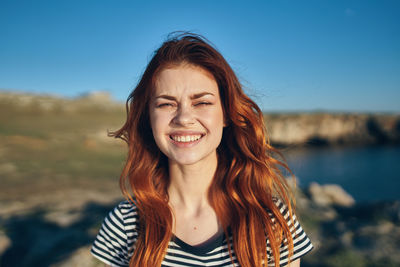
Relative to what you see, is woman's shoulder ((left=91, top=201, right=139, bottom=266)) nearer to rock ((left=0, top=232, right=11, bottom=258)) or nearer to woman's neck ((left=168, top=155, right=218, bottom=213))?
woman's neck ((left=168, top=155, right=218, bottom=213))

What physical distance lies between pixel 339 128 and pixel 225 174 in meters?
36.8

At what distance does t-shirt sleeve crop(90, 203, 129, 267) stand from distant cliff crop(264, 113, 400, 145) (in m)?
30.0

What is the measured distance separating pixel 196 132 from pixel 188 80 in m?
0.35

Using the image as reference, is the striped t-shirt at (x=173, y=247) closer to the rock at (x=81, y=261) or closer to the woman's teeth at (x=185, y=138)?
the woman's teeth at (x=185, y=138)

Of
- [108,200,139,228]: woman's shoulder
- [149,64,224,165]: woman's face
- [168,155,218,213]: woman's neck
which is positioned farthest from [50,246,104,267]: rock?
[149,64,224,165]: woman's face

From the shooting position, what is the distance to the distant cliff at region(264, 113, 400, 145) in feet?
101

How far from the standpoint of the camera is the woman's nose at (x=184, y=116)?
5.20ft

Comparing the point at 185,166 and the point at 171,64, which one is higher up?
the point at 171,64

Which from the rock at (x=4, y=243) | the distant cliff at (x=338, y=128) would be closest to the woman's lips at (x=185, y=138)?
the rock at (x=4, y=243)

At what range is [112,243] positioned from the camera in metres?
1.67

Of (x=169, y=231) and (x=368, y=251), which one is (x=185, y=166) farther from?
(x=368, y=251)

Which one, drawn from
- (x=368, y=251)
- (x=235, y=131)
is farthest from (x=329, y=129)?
(x=235, y=131)

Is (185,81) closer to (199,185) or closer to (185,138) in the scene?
(185,138)

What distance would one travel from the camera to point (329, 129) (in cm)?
3381
